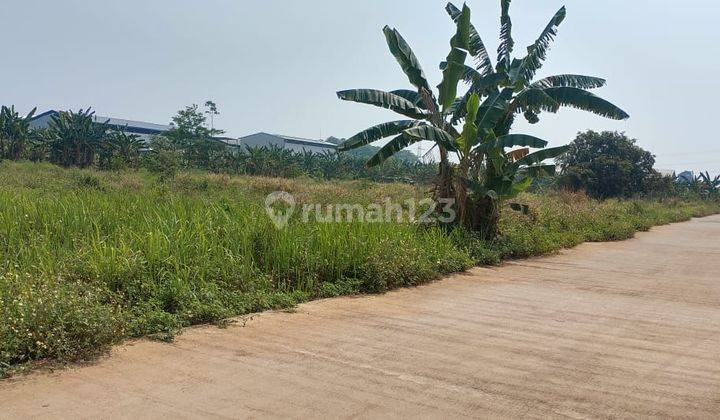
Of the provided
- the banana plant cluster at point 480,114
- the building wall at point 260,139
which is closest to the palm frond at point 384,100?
the banana plant cluster at point 480,114

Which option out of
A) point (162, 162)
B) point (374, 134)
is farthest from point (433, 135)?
point (162, 162)

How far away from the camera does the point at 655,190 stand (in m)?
37.1

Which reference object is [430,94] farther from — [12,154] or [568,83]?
[12,154]

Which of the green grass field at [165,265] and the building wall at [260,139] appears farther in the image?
the building wall at [260,139]

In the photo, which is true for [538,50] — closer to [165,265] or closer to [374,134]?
[374,134]

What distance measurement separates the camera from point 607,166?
34406mm

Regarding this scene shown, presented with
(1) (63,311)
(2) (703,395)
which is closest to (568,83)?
(2) (703,395)

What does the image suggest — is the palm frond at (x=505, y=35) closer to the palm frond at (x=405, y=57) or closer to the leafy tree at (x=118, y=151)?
the palm frond at (x=405, y=57)

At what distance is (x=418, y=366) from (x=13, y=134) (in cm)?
3631

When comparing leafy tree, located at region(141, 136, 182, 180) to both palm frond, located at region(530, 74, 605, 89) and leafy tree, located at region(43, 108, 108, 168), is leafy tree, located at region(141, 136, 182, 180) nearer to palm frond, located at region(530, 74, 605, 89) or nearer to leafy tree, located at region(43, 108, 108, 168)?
leafy tree, located at region(43, 108, 108, 168)

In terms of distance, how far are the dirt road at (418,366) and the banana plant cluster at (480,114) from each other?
14.7 feet

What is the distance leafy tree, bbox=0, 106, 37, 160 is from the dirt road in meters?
33.7

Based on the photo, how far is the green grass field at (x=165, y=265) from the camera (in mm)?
4062

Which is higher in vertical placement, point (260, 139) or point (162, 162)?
point (260, 139)
